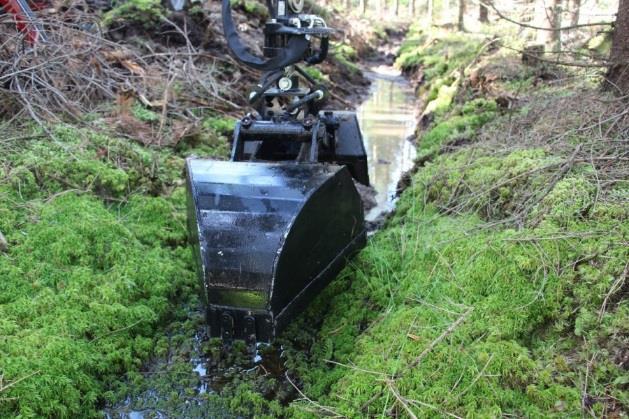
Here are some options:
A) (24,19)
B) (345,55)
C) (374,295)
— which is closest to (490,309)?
(374,295)

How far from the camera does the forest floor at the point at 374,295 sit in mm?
3428

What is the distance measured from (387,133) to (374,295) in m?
8.41

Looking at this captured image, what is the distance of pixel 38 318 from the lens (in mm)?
4148

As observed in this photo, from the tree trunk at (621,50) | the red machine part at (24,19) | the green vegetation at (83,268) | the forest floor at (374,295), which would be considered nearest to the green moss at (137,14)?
the red machine part at (24,19)

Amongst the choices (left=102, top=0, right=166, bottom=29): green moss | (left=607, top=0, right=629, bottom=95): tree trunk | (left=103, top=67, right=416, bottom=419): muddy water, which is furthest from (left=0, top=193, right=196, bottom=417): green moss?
(left=102, top=0, right=166, bottom=29): green moss

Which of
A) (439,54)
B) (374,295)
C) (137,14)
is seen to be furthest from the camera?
(439,54)

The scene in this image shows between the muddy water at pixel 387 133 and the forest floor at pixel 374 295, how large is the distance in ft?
7.34

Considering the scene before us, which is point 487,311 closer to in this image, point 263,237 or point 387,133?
point 263,237

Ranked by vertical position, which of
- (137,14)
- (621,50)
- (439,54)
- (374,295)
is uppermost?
(137,14)

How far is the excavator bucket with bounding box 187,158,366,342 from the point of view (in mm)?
3768

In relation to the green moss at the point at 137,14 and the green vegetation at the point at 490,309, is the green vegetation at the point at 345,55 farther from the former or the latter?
the green vegetation at the point at 490,309

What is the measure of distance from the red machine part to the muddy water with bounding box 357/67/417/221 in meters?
5.03

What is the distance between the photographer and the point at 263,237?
3844 millimetres

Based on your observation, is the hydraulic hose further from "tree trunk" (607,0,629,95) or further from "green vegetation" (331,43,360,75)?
"green vegetation" (331,43,360,75)
